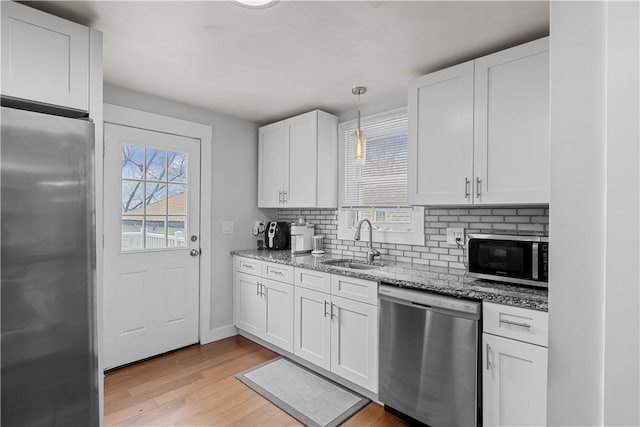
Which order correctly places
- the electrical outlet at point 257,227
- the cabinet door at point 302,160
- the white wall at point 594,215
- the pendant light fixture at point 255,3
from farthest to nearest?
the electrical outlet at point 257,227 < the cabinet door at point 302,160 < the pendant light fixture at point 255,3 < the white wall at point 594,215

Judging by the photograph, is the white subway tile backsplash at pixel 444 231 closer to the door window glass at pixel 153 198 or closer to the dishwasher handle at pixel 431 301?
the dishwasher handle at pixel 431 301

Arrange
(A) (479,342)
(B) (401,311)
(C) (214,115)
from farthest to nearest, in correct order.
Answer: (C) (214,115) < (B) (401,311) < (A) (479,342)

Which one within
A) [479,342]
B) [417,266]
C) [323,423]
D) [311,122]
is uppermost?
[311,122]

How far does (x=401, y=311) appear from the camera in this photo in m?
2.09

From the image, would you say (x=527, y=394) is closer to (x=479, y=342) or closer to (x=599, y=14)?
(x=479, y=342)

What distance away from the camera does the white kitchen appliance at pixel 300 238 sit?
3416 millimetres

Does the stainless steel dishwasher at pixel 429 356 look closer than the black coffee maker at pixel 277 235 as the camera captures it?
Yes

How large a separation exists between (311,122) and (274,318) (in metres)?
1.83

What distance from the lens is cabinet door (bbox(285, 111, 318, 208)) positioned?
317 centimetres

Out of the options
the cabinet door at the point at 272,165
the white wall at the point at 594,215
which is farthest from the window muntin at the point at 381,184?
the white wall at the point at 594,215

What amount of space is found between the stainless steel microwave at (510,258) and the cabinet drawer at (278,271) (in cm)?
143

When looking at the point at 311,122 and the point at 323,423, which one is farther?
the point at 311,122

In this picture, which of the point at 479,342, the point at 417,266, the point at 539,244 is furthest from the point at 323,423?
the point at 539,244

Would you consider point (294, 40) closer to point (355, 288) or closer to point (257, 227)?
point (355, 288)
